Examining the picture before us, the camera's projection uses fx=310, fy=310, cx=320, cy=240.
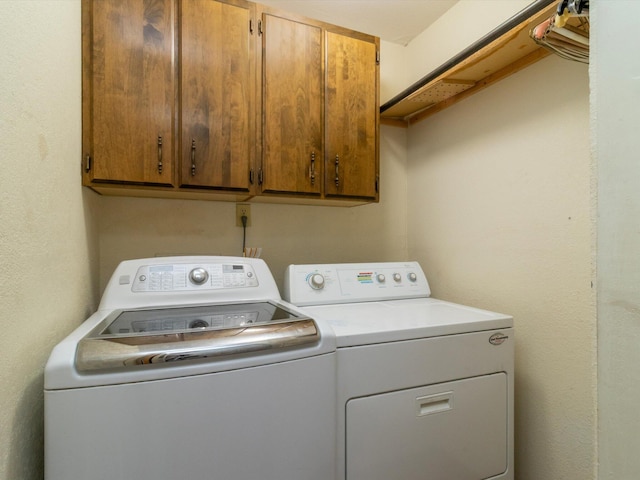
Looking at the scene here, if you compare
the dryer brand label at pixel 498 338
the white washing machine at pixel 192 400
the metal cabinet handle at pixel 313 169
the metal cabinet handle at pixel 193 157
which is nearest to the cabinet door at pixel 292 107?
the metal cabinet handle at pixel 313 169

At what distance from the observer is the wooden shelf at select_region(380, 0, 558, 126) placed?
1006mm

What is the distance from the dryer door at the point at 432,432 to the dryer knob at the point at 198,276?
0.70 meters

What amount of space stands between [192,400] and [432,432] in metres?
0.76

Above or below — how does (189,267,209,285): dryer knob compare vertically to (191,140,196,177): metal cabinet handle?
below

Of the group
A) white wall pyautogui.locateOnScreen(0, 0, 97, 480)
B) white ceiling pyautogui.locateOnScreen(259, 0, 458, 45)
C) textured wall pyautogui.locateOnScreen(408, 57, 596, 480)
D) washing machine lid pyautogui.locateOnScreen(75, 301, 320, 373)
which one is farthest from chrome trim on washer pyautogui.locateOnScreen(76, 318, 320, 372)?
white ceiling pyautogui.locateOnScreen(259, 0, 458, 45)

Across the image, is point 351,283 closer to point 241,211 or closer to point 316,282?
point 316,282

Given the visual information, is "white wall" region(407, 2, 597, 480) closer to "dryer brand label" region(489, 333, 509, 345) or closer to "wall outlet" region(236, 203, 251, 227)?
"dryer brand label" region(489, 333, 509, 345)

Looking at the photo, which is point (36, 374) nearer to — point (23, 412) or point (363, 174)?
point (23, 412)

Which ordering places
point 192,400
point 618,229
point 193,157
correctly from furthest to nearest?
point 193,157 < point 192,400 < point 618,229

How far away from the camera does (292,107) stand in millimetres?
1362

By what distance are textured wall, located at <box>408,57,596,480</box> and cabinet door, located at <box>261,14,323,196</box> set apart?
0.76 m

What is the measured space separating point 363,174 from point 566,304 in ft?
3.15

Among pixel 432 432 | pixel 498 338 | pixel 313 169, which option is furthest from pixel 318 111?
pixel 432 432

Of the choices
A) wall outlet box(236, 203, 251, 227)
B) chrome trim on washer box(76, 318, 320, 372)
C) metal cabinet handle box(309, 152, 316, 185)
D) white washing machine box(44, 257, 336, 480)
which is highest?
metal cabinet handle box(309, 152, 316, 185)
